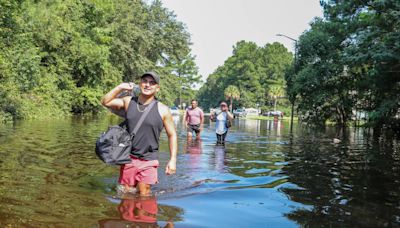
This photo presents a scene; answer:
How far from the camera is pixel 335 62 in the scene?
3219 centimetres

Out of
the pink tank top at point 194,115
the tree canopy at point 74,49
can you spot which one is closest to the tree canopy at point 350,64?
the pink tank top at point 194,115

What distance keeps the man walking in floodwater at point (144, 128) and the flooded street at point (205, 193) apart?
1.31ft

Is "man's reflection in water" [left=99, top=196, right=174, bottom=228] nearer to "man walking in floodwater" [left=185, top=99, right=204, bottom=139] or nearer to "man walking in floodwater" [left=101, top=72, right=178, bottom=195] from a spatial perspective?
"man walking in floodwater" [left=101, top=72, right=178, bottom=195]

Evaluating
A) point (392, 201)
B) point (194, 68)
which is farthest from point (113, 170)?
point (194, 68)

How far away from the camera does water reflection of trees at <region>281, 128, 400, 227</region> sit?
18.5 ft

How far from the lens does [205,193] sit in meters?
7.18

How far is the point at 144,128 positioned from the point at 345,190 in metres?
4.05

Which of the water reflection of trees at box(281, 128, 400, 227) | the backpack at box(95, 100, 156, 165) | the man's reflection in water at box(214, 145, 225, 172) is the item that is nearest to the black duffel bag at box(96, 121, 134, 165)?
the backpack at box(95, 100, 156, 165)

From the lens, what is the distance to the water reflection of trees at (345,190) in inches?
222

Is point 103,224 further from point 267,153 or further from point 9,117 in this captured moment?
point 9,117

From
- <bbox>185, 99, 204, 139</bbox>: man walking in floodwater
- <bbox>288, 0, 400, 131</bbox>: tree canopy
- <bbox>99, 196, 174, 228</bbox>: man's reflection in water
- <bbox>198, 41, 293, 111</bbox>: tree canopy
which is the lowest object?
<bbox>99, 196, 174, 228</bbox>: man's reflection in water

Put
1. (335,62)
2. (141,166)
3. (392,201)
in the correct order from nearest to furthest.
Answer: (141,166)
(392,201)
(335,62)

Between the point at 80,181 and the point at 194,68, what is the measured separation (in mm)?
105807

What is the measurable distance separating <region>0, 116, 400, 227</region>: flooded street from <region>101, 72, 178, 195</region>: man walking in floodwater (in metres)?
0.40
